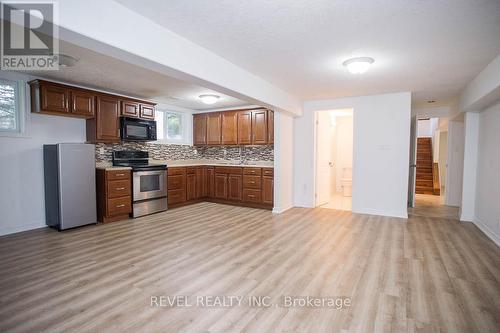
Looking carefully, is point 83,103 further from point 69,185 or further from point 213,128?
point 213,128

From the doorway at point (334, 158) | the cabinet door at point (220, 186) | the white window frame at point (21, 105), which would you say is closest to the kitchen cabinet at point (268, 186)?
the cabinet door at point (220, 186)

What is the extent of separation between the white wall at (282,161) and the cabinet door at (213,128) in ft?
5.50

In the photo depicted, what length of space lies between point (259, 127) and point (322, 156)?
1657 millimetres

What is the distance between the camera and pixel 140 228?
4.16 metres

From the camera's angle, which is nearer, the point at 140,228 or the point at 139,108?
the point at 140,228

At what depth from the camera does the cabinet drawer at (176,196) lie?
18.1 feet

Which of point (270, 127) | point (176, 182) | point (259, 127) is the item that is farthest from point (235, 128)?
point (176, 182)

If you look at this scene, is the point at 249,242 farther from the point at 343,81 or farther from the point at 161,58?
the point at 343,81

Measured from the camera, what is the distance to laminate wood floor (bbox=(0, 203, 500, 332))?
1.89m

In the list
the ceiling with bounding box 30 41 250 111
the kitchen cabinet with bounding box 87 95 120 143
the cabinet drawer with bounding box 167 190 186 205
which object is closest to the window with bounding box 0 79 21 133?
the ceiling with bounding box 30 41 250 111

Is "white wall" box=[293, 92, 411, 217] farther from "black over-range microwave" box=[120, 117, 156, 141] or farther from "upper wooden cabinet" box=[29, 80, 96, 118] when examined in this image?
"upper wooden cabinet" box=[29, 80, 96, 118]

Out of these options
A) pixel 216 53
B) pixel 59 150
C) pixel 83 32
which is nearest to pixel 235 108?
pixel 216 53

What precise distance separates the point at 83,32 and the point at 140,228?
3.12m

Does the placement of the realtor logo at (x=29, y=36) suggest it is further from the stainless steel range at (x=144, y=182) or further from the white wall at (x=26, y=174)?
the stainless steel range at (x=144, y=182)
